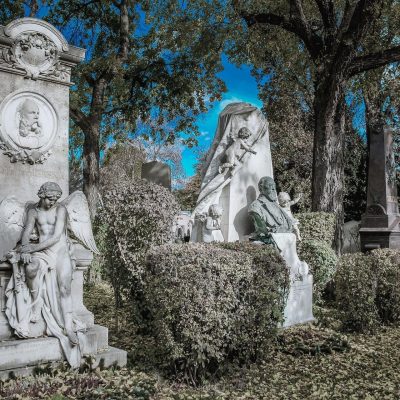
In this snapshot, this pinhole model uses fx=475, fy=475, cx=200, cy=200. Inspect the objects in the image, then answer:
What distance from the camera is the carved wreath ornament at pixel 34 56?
488 centimetres

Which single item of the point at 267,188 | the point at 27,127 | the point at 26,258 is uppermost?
the point at 27,127

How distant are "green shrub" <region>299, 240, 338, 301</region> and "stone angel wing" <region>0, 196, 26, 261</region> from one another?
6.29 metres

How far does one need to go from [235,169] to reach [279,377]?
4565 mm

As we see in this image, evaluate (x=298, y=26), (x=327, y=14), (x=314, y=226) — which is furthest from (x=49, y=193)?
(x=327, y=14)

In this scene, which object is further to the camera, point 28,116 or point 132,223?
point 132,223

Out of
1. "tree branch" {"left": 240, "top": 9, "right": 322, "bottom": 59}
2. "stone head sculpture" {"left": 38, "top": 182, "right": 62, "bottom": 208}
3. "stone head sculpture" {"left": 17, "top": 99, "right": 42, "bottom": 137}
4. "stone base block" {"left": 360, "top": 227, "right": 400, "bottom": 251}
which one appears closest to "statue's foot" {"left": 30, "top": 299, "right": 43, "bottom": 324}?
"stone head sculpture" {"left": 38, "top": 182, "right": 62, "bottom": 208}

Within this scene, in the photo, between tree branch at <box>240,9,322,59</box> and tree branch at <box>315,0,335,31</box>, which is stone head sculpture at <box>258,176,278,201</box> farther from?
tree branch at <box>315,0,335,31</box>

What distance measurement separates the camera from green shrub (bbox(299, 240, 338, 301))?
950 centimetres

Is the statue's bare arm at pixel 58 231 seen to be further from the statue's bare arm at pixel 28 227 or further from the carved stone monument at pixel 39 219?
the statue's bare arm at pixel 28 227

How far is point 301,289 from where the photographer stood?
795cm

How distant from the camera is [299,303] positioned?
7840 mm

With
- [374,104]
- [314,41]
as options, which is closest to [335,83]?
[314,41]

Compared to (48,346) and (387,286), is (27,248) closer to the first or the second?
(48,346)

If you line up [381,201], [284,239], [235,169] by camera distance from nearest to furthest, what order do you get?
[284,239] < [235,169] < [381,201]
